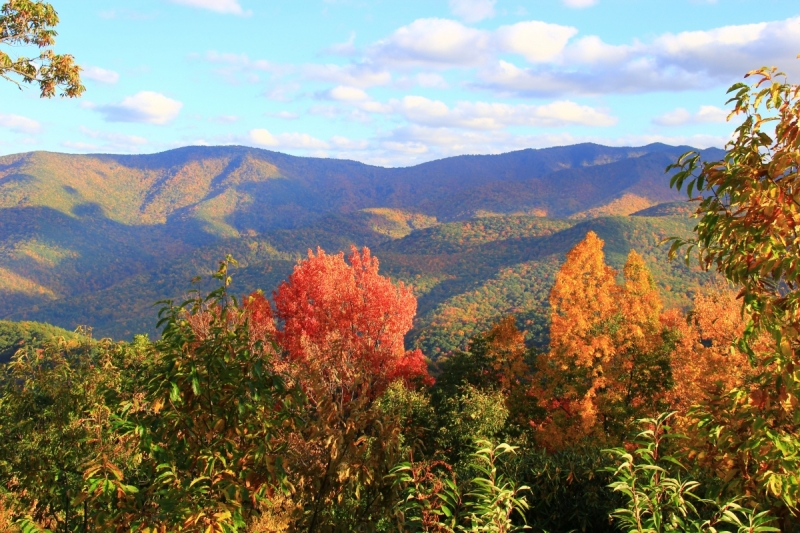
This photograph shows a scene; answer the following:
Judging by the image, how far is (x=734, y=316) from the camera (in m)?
19.4

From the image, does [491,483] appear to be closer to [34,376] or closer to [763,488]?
[763,488]

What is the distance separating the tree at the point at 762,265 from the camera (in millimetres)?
4922

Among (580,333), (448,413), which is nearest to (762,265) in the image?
(448,413)

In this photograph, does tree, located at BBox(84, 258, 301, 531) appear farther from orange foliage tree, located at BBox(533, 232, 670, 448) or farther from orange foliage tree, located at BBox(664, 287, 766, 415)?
orange foliage tree, located at BBox(533, 232, 670, 448)

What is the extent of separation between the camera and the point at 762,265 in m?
4.82

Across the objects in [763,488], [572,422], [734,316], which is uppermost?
[763,488]

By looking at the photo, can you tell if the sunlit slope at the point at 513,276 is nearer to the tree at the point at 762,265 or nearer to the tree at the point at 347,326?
the tree at the point at 347,326

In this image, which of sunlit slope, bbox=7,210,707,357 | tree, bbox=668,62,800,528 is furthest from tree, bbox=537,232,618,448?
sunlit slope, bbox=7,210,707,357

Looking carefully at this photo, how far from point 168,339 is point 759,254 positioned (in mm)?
5688

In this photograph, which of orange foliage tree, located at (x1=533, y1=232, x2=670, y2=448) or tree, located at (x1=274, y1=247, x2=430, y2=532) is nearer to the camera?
tree, located at (x1=274, y1=247, x2=430, y2=532)

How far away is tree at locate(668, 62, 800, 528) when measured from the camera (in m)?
4.92

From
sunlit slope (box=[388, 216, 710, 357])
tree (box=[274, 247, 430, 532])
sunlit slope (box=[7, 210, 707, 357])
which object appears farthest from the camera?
sunlit slope (box=[7, 210, 707, 357])

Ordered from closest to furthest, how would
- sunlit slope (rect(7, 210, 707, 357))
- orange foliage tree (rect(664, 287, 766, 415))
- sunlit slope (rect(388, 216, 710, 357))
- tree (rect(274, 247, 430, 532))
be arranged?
orange foliage tree (rect(664, 287, 766, 415)) → tree (rect(274, 247, 430, 532)) → sunlit slope (rect(388, 216, 710, 357)) → sunlit slope (rect(7, 210, 707, 357))

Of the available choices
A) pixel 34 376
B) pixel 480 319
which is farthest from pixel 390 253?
pixel 34 376
